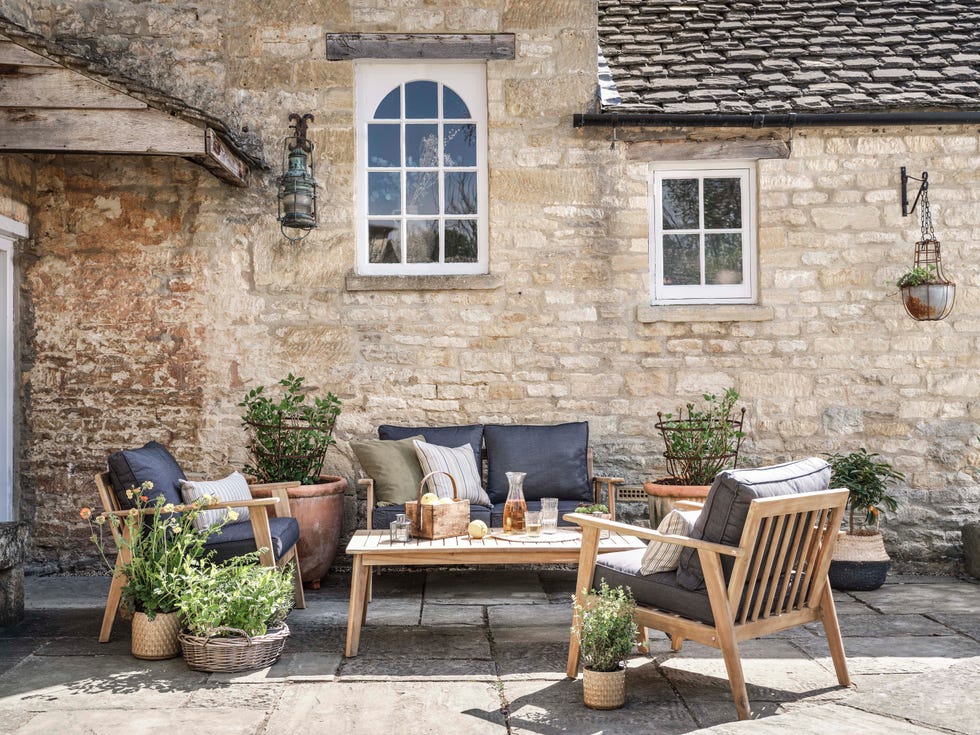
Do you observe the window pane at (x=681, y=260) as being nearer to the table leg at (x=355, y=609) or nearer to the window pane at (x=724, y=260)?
the window pane at (x=724, y=260)

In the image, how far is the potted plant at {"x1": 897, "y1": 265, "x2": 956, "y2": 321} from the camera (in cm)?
608

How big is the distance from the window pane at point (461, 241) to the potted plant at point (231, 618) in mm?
3123

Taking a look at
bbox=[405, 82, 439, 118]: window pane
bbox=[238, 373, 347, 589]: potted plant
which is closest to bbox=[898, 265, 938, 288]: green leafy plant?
bbox=[405, 82, 439, 118]: window pane

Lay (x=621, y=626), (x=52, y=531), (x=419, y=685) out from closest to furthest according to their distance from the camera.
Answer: (x=621, y=626)
(x=419, y=685)
(x=52, y=531)

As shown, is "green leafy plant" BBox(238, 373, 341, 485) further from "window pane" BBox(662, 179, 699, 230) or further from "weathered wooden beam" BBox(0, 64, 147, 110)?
"window pane" BBox(662, 179, 699, 230)

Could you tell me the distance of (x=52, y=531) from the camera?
6.38m

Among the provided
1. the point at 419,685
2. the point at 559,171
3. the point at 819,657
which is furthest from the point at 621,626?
the point at 559,171

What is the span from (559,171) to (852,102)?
2.02 metres

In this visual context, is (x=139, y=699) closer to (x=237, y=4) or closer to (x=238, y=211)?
(x=238, y=211)

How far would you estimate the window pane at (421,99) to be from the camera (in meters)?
6.71

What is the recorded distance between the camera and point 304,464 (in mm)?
5957

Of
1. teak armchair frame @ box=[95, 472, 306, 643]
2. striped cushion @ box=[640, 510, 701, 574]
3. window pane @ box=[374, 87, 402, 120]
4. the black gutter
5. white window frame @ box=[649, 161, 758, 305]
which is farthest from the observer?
window pane @ box=[374, 87, 402, 120]

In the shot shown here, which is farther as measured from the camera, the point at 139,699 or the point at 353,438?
the point at 353,438

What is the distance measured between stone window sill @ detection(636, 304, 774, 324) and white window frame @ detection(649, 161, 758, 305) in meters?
0.15
